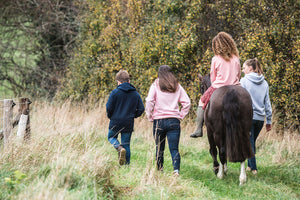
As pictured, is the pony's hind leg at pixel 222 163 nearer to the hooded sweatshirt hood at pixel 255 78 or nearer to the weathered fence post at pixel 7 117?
the hooded sweatshirt hood at pixel 255 78

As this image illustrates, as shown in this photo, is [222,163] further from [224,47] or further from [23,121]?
[23,121]

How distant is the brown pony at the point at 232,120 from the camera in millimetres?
5227

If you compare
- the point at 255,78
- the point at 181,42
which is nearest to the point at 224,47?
the point at 255,78

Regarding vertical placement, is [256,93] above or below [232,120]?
above

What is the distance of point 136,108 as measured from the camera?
6.49 metres

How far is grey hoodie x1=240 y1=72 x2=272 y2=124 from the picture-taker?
20.7 feet

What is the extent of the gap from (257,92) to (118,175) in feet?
10.1

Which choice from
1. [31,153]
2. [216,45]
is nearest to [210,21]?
[216,45]

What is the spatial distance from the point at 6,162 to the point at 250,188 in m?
3.77

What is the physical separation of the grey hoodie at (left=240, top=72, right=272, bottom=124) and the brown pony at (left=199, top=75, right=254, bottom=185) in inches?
36.8

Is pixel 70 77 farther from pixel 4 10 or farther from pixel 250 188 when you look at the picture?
pixel 250 188

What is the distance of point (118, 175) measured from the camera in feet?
16.4

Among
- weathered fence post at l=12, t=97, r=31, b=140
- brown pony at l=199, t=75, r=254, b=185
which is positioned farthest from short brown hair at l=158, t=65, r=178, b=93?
weathered fence post at l=12, t=97, r=31, b=140

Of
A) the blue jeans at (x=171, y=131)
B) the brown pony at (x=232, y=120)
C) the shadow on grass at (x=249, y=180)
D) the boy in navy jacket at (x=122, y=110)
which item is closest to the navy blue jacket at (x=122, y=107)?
the boy in navy jacket at (x=122, y=110)
